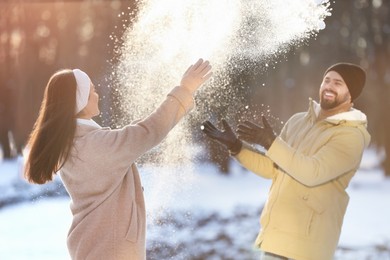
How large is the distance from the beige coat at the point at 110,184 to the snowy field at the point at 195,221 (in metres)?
1.87

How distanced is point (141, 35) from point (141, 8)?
20 centimetres

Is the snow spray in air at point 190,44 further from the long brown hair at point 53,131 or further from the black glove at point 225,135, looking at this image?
the long brown hair at point 53,131

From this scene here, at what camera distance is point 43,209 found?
12.3 metres

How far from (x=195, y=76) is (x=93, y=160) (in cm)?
58

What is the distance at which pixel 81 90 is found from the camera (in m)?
3.56

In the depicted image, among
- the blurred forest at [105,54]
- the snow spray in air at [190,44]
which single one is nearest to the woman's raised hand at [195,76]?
the snow spray in air at [190,44]

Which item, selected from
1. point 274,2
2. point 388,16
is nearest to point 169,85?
point 274,2

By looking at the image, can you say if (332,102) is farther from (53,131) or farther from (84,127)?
(53,131)

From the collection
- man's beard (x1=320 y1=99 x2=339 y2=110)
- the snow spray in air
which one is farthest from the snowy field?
man's beard (x1=320 y1=99 x2=339 y2=110)

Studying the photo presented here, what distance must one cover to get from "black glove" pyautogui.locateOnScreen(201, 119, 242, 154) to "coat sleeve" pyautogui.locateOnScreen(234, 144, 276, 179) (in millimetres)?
38

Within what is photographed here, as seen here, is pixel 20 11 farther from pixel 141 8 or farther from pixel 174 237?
pixel 141 8

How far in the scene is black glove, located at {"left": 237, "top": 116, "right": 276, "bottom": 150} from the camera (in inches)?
159

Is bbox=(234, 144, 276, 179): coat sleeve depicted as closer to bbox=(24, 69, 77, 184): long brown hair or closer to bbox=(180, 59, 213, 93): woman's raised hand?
bbox=(180, 59, 213, 93): woman's raised hand

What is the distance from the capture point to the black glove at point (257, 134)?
4051 millimetres
